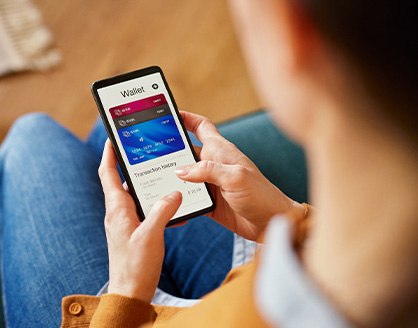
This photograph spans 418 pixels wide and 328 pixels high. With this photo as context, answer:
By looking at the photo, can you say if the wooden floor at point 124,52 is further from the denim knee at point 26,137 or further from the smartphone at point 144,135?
the smartphone at point 144,135

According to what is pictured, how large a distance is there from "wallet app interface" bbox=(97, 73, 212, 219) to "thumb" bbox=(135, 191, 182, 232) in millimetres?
23

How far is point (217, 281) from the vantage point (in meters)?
0.72

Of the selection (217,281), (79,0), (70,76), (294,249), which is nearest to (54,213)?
(217,281)

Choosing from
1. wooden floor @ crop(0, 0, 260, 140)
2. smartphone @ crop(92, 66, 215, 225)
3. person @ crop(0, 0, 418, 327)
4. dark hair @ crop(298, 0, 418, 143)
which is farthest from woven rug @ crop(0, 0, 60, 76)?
dark hair @ crop(298, 0, 418, 143)

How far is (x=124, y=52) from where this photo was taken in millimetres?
1370

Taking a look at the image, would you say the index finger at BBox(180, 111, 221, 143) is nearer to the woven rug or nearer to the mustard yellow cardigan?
the mustard yellow cardigan

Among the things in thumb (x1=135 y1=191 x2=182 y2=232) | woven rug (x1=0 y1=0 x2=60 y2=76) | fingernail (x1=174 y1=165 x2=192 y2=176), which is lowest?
thumb (x1=135 y1=191 x2=182 y2=232)

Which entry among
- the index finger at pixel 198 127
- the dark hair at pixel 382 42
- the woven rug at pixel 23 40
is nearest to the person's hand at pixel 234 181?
the index finger at pixel 198 127

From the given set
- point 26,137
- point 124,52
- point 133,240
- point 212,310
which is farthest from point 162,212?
point 124,52

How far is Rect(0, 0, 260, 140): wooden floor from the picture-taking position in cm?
125

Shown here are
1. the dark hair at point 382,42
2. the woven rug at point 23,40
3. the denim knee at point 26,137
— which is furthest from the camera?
the woven rug at point 23,40

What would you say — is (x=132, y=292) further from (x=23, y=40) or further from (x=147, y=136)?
(x=23, y=40)

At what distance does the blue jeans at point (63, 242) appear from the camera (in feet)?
2.28

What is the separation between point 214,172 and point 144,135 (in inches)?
3.0
